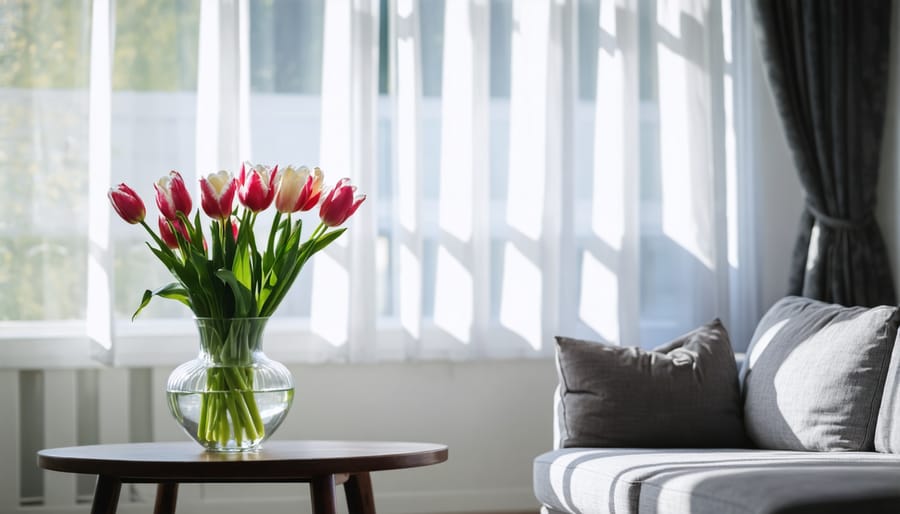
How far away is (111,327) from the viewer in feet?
11.1

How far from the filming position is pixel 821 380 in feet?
8.64

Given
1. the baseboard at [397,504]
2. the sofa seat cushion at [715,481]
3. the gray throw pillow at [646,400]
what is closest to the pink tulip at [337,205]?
the sofa seat cushion at [715,481]

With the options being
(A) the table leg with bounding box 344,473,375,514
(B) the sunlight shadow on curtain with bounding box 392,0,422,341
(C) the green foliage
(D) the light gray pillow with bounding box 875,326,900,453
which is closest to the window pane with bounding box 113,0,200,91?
(B) the sunlight shadow on curtain with bounding box 392,0,422,341

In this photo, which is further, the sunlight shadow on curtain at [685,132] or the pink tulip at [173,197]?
the sunlight shadow on curtain at [685,132]

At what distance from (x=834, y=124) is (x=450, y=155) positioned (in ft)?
4.58

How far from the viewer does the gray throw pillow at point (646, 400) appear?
2.82m

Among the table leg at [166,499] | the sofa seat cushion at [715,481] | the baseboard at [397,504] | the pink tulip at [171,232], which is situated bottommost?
the baseboard at [397,504]

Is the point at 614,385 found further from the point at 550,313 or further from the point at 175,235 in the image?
the point at 175,235

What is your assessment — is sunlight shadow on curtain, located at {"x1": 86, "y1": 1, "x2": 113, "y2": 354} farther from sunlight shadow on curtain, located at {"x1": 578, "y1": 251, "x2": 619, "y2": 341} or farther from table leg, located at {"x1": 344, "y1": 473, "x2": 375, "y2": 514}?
sunlight shadow on curtain, located at {"x1": 578, "y1": 251, "x2": 619, "y2": 341}

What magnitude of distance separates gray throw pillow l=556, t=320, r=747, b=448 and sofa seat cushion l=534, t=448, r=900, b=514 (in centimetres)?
10

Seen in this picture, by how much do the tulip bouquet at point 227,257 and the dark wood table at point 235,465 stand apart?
0.30ft

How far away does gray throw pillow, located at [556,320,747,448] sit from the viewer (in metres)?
2.82

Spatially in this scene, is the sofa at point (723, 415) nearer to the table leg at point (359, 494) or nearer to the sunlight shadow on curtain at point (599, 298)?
the table leg at point (359, 494)

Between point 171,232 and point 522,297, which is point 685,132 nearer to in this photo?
point 522,297
